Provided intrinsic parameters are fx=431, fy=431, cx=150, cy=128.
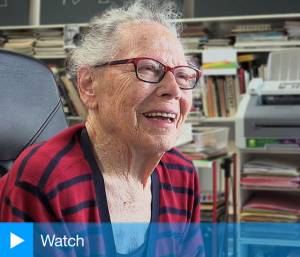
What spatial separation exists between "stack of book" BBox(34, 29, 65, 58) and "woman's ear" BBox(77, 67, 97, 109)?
228cm

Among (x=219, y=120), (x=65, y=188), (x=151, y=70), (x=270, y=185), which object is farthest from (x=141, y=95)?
(x=219, y=120)

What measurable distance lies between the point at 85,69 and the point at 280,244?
3.88 feet

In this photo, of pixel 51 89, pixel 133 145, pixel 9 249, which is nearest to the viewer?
pixel 9 249

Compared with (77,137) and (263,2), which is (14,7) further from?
(77,137)

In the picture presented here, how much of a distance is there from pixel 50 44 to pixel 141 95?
245 centimetres

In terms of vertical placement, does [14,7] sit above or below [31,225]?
above

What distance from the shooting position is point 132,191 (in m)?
0.82

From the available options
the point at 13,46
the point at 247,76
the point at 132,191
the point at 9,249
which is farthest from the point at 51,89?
the point at 13,46

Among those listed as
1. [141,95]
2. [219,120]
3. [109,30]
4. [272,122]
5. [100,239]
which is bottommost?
[219,120]

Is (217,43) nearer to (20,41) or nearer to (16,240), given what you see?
(20,41)

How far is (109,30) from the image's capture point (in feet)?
2.58

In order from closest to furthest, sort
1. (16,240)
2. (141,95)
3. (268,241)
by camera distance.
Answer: (16,240) < (141,95) < (268,241)

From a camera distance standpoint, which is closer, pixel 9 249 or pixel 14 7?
pixel 9 249

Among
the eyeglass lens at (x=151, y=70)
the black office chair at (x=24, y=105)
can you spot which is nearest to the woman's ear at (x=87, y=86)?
the eyeglass lens at (x=151, y=70)
